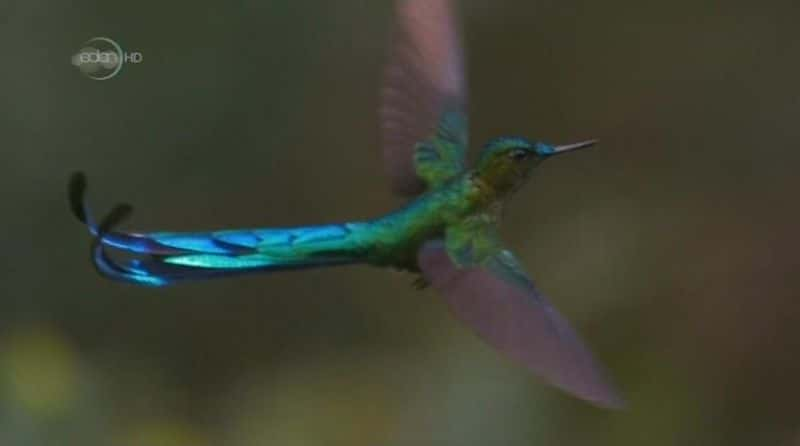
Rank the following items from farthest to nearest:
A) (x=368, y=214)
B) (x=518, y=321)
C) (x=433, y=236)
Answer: (x=368, y=214) → (x=433, y=236) → (x=518, y=321)

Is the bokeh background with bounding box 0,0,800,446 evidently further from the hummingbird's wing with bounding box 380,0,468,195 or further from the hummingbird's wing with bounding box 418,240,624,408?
the hummingbird's wing with bounding box 418,240,624,408

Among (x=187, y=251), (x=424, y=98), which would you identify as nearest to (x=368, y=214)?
(x=424, y=98)

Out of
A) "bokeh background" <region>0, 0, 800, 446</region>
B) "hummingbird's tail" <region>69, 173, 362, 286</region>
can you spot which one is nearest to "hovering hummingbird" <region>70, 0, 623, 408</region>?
"hummingbird's tail" <region>69, 173, 362, 286</region>

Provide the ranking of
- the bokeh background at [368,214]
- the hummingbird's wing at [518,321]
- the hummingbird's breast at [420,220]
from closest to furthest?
the hummingbird's wing at [518,321] → the hummingbird's breast at [420,220] → the bokeh background at [368,214]

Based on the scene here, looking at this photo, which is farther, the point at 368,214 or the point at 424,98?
the point at 368,214

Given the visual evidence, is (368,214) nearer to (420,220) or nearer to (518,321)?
(420,220)

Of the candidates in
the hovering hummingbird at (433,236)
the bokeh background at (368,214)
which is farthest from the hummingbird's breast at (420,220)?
the bokeh background at (368,214)

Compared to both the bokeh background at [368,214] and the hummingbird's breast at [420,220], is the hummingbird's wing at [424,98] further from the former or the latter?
the bokeh background at [368,214]
